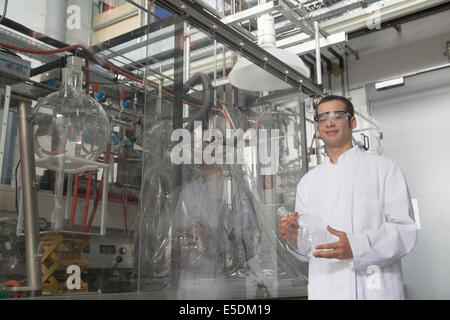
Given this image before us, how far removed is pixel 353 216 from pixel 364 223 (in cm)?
3

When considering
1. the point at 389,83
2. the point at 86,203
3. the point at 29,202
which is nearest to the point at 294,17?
the point at 86,203

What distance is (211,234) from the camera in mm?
1315

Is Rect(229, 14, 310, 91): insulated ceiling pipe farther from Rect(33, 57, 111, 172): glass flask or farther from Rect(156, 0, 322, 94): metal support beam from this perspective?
Rect(33, 57, 111, 172): glass flask

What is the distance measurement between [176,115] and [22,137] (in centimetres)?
56

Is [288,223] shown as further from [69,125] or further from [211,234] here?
[69,125]

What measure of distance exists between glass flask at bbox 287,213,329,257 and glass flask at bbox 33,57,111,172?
85 cm

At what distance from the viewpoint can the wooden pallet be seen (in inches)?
63.0

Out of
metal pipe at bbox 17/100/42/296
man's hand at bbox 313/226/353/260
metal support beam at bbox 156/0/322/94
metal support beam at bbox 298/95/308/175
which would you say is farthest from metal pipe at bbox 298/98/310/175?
metal pipe at bbox 17/100/42/296

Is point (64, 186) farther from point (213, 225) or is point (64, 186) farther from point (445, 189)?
point (445, 189)

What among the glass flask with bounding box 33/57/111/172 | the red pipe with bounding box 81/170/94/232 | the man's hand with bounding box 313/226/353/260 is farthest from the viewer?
the red pipe with bounding box 81/170/94/232

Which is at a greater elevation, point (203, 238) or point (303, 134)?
point (303, 134)

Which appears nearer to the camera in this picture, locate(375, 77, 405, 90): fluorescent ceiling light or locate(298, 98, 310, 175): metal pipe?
locate(298, 98, 310, 175): metal pipe

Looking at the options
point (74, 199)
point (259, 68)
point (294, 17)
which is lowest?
point (74, 199)

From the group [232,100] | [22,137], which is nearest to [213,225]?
[232,100]
